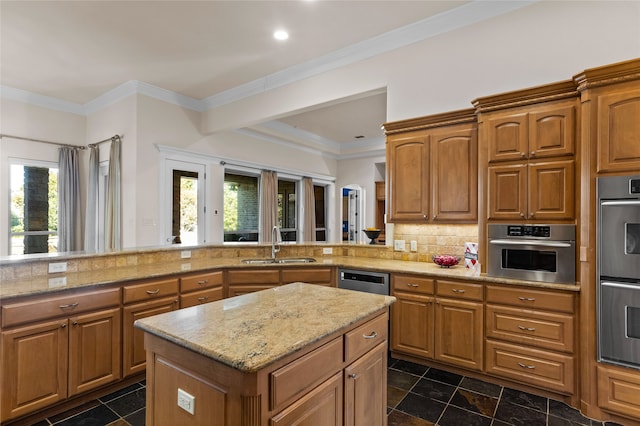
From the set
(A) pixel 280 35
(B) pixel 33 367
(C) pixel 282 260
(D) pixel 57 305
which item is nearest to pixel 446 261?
(C) pixel 282 260

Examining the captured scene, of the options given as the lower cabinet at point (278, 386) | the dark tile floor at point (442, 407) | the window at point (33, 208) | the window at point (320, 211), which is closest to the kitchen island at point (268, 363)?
the lower cabinet at point (278, 386)

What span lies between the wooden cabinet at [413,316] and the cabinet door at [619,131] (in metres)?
1.56

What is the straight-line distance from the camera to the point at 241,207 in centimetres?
625

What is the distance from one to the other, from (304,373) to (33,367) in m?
2.12

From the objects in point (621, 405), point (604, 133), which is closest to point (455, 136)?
point (604, 133)

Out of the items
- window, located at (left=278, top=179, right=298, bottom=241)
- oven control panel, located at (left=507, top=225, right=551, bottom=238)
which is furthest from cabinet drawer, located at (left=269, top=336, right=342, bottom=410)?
window, located at (left=278, top=179, right=298, bottom=241)

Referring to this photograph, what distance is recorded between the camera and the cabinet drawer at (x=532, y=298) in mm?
2398

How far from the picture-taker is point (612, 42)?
98.4 inches

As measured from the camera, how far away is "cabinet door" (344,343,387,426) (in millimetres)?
1549

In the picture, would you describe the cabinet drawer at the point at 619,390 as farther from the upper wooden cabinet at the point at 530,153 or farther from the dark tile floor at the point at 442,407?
the upper wooden cabinet at the point at 530,153

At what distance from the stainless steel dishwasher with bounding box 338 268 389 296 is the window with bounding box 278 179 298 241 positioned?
12.4 feet

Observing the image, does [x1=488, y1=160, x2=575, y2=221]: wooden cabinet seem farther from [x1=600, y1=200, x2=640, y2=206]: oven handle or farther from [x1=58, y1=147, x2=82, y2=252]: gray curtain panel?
[x1=58, y1=147, x2=82, y2=252]: gray curtain panel

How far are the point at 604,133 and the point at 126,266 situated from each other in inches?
165

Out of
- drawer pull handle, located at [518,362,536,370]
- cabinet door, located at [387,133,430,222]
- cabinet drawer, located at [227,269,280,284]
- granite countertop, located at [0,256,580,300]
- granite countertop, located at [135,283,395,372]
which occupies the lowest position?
drawer pull handle, located at [518,362,536,370]
